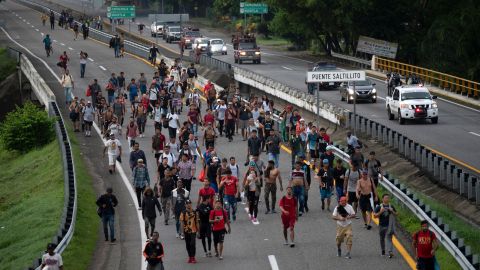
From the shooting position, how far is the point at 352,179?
25781 mm

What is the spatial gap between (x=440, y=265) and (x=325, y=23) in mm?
64345

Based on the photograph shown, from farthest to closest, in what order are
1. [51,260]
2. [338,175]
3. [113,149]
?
1. [113,149]
2. [338,175]
3. [51,260]

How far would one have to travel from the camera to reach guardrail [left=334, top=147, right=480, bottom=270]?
20.0 m

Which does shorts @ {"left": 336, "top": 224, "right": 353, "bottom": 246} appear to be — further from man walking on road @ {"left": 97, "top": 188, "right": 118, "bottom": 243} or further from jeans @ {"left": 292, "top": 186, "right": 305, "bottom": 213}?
man walking on road @ {"left": 97, "top": 188, "right": 118, "bottom": 243}

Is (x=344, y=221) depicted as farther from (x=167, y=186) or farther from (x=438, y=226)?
(x=167, y=186)

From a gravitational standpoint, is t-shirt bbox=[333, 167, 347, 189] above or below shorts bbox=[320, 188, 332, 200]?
above

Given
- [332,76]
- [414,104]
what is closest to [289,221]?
[332,76]

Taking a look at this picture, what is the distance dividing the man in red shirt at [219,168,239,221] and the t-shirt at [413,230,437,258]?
6.04m

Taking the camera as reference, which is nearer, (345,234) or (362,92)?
(345,234)

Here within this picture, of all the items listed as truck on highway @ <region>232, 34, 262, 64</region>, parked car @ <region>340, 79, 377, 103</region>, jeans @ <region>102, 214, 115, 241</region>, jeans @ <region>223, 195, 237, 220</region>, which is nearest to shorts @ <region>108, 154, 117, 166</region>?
jeans @ <region>223, 195, 237, 220</region>

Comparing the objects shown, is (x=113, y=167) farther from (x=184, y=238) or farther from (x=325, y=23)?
(x=325, y=23)

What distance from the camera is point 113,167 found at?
108 ft

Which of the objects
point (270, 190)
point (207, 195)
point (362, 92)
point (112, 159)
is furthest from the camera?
point (362, 92)

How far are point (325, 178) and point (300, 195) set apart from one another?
77 cm
